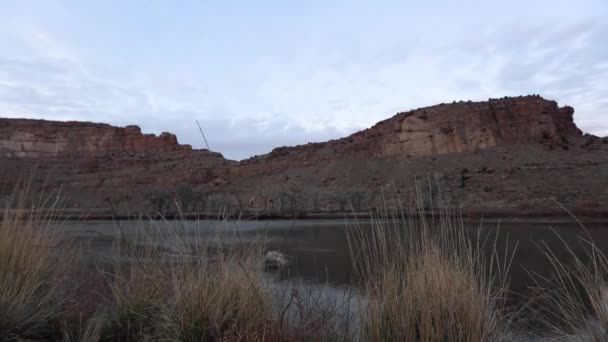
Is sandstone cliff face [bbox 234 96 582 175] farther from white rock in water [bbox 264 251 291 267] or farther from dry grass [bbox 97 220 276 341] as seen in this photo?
dry grass [bbox 97 220 276 341]

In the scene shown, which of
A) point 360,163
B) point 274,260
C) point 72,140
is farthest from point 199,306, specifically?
point 72,140

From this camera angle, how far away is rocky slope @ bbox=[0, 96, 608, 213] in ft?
130

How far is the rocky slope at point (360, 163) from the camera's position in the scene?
39.6m

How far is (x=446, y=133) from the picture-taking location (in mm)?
54719

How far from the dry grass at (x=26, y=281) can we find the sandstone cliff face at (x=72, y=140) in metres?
71.2

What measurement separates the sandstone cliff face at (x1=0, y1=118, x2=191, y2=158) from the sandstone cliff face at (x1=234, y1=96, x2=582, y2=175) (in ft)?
65.7

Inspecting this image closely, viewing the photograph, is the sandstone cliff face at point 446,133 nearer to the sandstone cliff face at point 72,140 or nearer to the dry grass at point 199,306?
the sandstone cliff face at point 72,140

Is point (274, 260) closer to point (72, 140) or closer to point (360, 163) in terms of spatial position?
point (360, 163)

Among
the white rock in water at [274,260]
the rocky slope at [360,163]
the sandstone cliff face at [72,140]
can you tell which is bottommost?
the white rock in water at [274,260]

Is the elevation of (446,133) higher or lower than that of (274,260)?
higher

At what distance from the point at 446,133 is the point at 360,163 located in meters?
10.7

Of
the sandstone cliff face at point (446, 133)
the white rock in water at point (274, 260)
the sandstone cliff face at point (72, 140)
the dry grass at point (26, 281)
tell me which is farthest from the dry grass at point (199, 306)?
the sandstone cliff face at point (72, 140)

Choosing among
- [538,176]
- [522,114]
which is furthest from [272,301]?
[522,114]

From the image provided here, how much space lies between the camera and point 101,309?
144 inches
